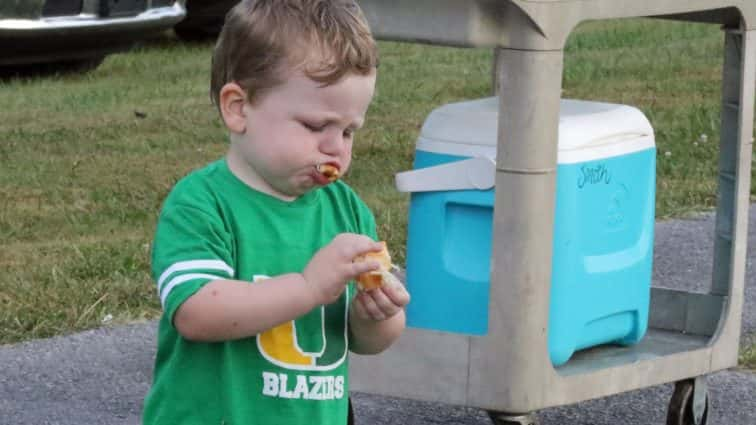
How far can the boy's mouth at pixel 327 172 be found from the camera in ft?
7.58

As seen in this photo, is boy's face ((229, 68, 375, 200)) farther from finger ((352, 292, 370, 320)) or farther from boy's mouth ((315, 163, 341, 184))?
finger ((352, 292, 370, 320))

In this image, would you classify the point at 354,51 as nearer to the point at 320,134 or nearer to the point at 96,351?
the point at 320,134

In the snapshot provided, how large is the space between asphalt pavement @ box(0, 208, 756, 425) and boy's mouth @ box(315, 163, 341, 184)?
67.1 inches

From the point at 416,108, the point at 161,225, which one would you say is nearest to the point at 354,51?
the point at 161,225

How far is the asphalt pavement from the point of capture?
3.95 meters

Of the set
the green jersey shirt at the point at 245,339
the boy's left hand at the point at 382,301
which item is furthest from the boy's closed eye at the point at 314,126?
the boy's left hand at the point at 382,301

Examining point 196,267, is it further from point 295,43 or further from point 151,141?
point 151,141

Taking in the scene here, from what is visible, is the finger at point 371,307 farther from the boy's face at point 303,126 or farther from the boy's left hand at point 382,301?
the boy's face at point 303,126

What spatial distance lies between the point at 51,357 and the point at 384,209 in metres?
1.98

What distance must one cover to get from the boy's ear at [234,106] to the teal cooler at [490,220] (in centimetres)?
112

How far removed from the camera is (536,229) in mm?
3295

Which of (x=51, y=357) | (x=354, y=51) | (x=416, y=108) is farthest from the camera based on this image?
(x=416, y=108)

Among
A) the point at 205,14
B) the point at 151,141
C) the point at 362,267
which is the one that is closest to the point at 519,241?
the point at 362,267

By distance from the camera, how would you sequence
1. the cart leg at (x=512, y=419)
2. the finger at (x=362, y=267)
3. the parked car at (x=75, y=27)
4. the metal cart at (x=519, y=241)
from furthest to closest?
the parked car at (x=75, y=27), the cart leg at (x=512, y=419), the metal cart at (x=519, y=241), the finger at (x=362, y=267)
